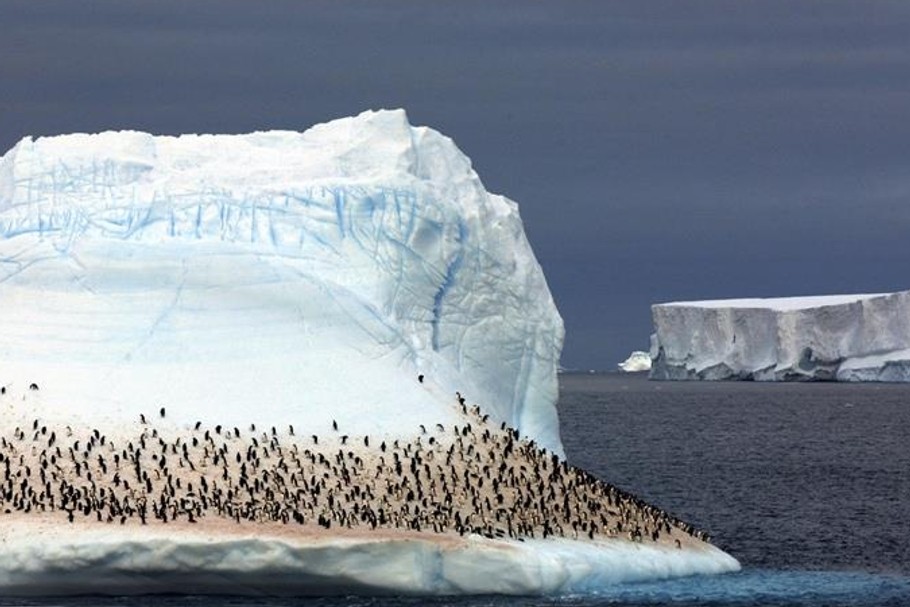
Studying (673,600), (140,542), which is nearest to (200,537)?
(140,542)

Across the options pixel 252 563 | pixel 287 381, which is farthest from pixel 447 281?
pixel 252 563

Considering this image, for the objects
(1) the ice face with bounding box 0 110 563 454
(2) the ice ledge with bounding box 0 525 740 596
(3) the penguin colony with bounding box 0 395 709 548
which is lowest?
(2) the ice ledge with bounding box 0 525 740 596

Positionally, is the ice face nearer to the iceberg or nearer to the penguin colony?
the iceberg

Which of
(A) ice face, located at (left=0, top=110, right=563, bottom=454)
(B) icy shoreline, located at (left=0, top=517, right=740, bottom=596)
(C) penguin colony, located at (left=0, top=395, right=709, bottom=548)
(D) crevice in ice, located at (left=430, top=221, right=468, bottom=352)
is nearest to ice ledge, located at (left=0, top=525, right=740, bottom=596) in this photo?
(B) icy shoreline, located at (left=0, top=517, right=740, bottom=596)

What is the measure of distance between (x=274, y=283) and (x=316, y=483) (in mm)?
8355

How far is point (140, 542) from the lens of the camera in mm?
53188

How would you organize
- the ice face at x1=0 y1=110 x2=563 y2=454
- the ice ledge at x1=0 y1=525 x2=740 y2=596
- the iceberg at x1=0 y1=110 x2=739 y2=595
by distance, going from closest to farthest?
the ice ledge at x1=0 y1=525 x2=740 y2=596, the iceberg at x1=0 y1=110 x2=739 y2=595, the ice face at x1=0 y1=110 x2=563 y2=454

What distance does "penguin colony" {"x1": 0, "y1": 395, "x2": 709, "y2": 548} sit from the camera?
55844 millimetres

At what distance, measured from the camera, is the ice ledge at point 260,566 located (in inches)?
2095

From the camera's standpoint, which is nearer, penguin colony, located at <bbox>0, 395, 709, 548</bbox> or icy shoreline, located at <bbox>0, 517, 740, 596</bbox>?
icy shoreline, located at <bbox>0, 517, 740, 596</bbox>

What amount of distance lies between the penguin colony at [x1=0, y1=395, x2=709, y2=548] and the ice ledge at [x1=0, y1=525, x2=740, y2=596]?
157cm

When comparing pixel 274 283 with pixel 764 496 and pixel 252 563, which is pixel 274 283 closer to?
pixel 252 563

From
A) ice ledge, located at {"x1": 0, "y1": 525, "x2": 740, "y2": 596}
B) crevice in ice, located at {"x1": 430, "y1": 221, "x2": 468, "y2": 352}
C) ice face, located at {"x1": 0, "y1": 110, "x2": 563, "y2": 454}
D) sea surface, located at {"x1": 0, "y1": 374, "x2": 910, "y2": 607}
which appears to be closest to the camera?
ice ledge, located at {"x1": 0, "y1": 525, "x2": 740, "y2": 596}

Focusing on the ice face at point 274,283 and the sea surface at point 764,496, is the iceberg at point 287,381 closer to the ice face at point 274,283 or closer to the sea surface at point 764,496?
the ice face at point 274,283
